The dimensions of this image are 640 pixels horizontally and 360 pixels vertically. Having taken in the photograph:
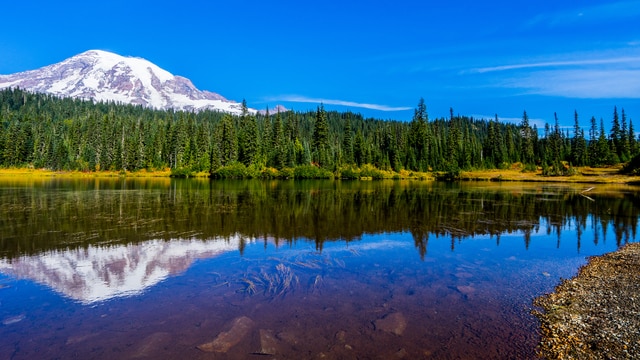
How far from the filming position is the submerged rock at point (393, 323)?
10.2m

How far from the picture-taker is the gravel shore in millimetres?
8883

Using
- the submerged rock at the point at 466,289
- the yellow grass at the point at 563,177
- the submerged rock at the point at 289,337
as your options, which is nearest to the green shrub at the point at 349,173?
the yellow grass at the point at 563,177

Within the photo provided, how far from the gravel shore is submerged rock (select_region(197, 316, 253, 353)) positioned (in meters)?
7.74

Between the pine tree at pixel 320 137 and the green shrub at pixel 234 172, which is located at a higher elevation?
Result: the pine tree at pixel 320 137

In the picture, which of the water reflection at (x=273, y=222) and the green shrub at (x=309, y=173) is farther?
the green shrub at (x=309, y=173)

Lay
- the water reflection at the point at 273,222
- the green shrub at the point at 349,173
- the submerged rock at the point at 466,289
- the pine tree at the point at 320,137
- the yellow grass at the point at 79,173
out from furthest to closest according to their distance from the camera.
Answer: the pine tree at the point at 320,137, the green shrub at the point at 349,173, the yellow grass at the point at 79,173, the water reflection at the point at 273,222, the submerged rock at the point at 466,289

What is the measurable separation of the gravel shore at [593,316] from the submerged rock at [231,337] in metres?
7.74

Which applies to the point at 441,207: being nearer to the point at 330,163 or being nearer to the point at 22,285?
the point at 22,285

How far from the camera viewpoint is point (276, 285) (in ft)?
45.5

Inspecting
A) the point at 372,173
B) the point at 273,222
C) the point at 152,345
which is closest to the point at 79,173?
the point at 372,173

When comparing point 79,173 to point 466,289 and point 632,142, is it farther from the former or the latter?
point 632,142

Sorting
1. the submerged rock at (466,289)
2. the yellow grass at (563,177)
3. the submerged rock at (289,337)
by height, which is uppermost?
the yellow grass at (563,177)

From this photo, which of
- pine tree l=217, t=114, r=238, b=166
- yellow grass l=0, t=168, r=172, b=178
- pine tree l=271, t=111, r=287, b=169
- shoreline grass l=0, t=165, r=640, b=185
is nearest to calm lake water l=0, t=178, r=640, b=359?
shoreline grass l=0, t=165, r=640, b=185

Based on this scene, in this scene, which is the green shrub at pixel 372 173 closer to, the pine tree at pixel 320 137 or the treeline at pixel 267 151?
the treeline at pixel 267 151
